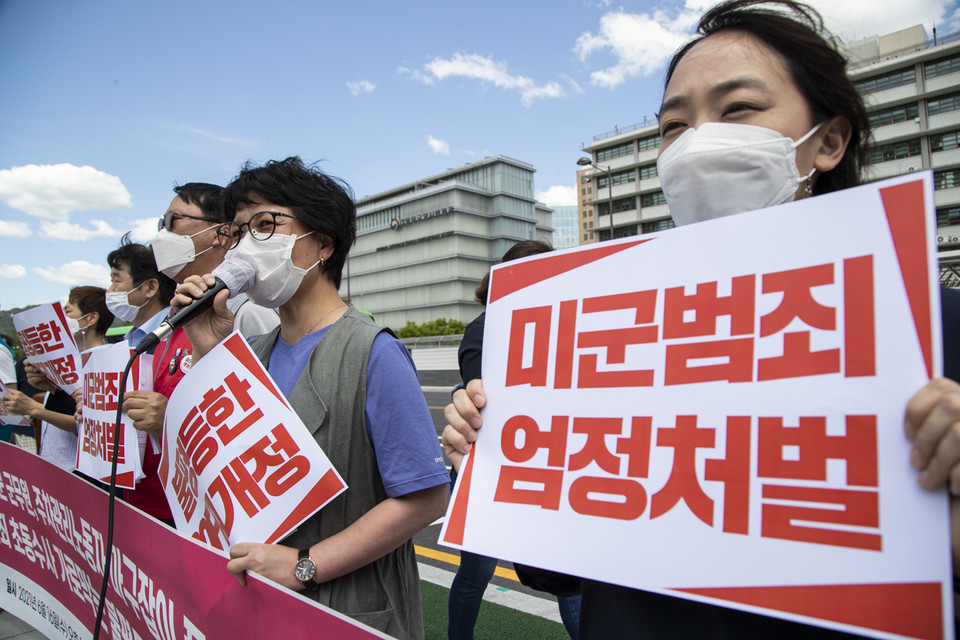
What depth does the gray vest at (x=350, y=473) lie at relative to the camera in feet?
5.02

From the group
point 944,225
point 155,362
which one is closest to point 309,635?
point 155,362

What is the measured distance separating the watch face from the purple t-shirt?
256mm

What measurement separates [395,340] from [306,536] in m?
0.59

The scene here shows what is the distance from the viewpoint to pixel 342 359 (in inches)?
64.0

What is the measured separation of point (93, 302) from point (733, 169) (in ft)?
13.4

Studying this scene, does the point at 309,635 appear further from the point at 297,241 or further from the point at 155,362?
the point at 155,362

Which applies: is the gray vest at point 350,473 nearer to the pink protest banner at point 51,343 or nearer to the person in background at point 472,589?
the person in background at point 472,589

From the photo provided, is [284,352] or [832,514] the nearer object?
[832,514]

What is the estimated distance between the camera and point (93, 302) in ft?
12.3

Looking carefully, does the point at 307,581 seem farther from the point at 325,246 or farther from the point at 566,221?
the point at 566,221

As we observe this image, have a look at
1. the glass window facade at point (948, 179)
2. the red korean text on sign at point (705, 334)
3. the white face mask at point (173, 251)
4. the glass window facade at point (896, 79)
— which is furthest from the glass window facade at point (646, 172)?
the red korean text on sign at point (705, 334)

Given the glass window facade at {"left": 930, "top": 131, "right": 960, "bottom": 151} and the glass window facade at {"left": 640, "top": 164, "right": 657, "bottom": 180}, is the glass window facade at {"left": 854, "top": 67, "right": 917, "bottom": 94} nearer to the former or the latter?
the glass window facade at {"left": 930, "top": 131, "right": 960, "bottom": 151}

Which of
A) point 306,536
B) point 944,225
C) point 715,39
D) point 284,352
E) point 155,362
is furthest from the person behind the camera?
point 944,225

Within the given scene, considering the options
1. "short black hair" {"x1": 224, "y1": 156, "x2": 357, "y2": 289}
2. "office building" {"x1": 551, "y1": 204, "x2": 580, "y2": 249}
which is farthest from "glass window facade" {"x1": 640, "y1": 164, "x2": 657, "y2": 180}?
"office building" {"x1": 551, "y1": 204, "x2": 580, "y2": 249}
